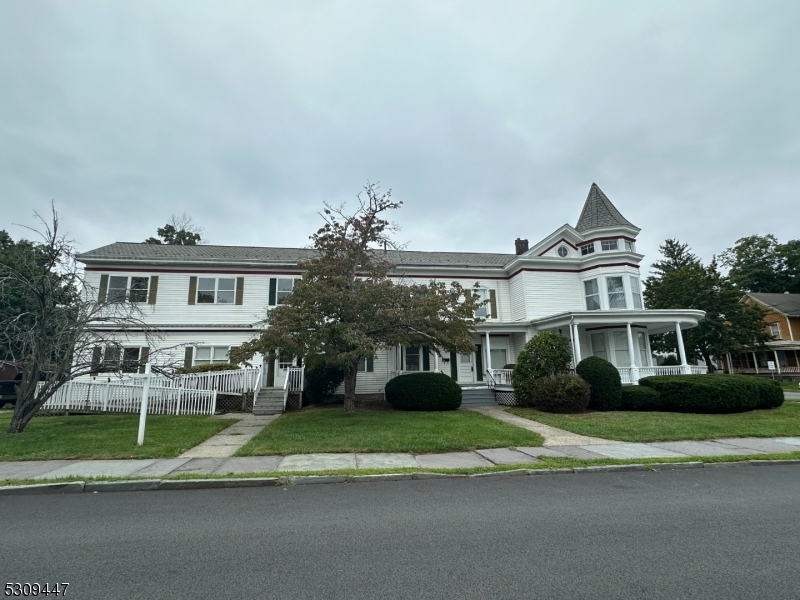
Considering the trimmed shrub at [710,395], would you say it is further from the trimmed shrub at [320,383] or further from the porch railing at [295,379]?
the porch railing at [295,379]

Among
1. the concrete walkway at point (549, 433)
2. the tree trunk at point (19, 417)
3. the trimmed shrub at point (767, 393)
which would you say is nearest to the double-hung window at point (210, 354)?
the tree trunk at point (19, 417)

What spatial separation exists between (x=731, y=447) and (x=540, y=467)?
492 cm

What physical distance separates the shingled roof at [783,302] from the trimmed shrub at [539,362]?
3796cm

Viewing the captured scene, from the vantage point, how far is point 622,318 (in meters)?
19.6

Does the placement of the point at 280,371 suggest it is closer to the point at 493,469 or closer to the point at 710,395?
the point at 493,469

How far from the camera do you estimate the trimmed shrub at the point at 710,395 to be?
49.3 ft

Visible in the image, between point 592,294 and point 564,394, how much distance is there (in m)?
9.07

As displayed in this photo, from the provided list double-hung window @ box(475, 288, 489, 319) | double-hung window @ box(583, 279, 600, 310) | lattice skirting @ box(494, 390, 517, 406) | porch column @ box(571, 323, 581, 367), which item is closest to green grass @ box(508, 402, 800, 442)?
lattice skirting @ box(494, 390, 517, 406)

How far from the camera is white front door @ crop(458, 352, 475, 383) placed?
2223 centimetres

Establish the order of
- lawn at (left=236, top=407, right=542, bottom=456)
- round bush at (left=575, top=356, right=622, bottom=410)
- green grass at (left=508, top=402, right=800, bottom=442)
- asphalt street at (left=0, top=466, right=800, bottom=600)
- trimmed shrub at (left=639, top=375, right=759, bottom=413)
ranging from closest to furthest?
1. asphalt street at (left=0, top=466, right=800, bottom=600)
2. lawn at (left=236, top=407, right=542, bottom=456)
3. green grass at (left=508, top=402, right=800, bottom=442)
4. trimmed shrub at (left=639, top=375, right=759, bottom=413)
5. round bush at (left=575, top=356, right=622, bottom=410)

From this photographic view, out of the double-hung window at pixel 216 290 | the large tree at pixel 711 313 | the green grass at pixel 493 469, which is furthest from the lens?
the large tree at pixel 711 313

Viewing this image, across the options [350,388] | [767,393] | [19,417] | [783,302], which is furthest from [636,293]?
[783,302]

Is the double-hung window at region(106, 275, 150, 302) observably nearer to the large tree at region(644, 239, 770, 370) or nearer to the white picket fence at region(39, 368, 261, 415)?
the white picket fence at region(39, 368, 261, 415)

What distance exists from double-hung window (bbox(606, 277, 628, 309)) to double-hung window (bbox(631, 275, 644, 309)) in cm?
47
